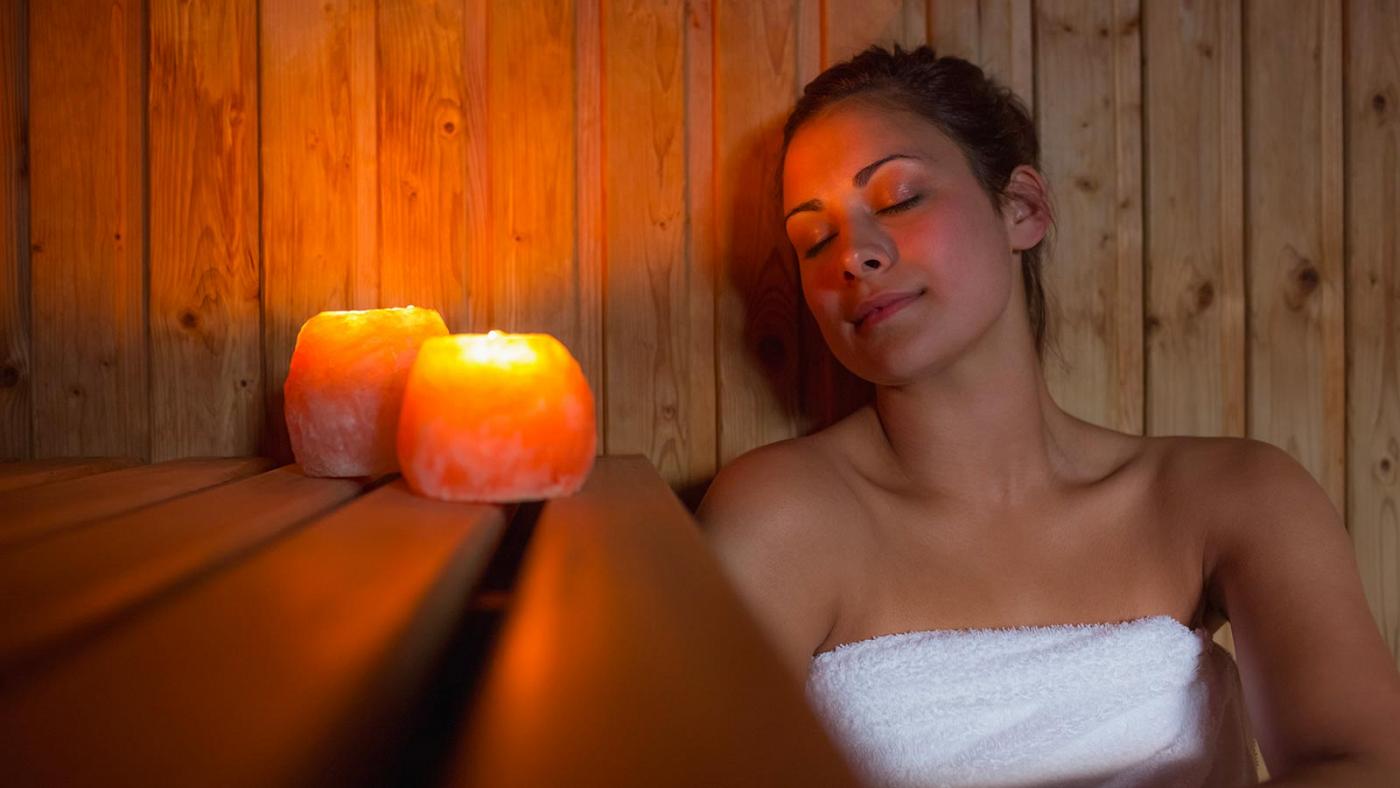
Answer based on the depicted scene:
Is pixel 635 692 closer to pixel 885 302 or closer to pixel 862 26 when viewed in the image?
pixel 885 302

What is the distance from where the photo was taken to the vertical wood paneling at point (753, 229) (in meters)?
1.44

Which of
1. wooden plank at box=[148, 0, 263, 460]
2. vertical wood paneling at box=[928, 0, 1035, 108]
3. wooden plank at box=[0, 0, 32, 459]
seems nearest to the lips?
vertical wood paneling at box=[928, 0, 1035, 108]

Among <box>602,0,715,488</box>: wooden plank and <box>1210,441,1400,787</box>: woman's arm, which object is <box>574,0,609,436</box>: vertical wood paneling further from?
<box>1210,441,1400,787</box>: woman's arm

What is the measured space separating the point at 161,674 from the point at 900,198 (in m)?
1.04

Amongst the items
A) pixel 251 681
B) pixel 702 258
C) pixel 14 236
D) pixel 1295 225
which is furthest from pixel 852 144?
pixel 14 236

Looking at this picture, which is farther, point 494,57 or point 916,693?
point 494,57

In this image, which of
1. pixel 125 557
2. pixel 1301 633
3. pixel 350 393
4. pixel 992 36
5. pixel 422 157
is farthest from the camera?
pixel 992 36

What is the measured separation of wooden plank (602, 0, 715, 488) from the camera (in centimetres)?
142

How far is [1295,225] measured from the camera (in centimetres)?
154

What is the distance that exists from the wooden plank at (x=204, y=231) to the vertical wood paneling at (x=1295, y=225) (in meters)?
1.72

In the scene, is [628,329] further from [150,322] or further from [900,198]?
[150,322]

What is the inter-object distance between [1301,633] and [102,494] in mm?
1381

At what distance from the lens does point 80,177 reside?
133 cm

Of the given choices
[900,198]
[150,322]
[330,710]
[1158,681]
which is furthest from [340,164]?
[1158,681]
